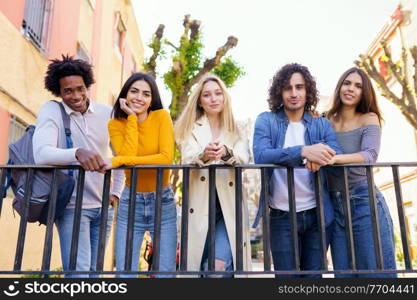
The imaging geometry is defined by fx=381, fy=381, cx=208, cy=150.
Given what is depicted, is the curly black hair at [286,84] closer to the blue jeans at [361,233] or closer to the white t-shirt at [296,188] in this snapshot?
the white t-shirt at [296,188]

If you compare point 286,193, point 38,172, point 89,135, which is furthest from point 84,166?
point 286,193

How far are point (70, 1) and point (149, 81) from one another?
23.4ft

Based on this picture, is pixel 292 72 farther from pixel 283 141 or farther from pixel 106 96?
pixel 106 96

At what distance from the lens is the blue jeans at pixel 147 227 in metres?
2.67

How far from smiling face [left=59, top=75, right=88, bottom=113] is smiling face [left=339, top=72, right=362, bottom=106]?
2097 millimetres

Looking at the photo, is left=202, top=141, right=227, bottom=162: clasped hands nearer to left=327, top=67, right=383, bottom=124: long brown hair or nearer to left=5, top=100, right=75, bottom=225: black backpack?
left=5, top=100, right=75, bottom=225: black backpack

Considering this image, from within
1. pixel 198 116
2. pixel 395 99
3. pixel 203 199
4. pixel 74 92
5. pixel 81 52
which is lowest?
pixel 203 199

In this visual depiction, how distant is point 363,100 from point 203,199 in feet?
4.99

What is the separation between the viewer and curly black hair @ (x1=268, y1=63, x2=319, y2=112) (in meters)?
3.00

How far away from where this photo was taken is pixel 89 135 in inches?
120

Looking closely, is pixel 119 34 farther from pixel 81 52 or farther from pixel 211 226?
pixel 211 226

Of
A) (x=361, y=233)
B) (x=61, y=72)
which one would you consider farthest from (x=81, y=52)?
(x=361, y=233)

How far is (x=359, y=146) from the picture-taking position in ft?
9.37

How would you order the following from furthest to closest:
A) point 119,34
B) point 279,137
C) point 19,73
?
point 119,34, point 19,73, point 279,137
